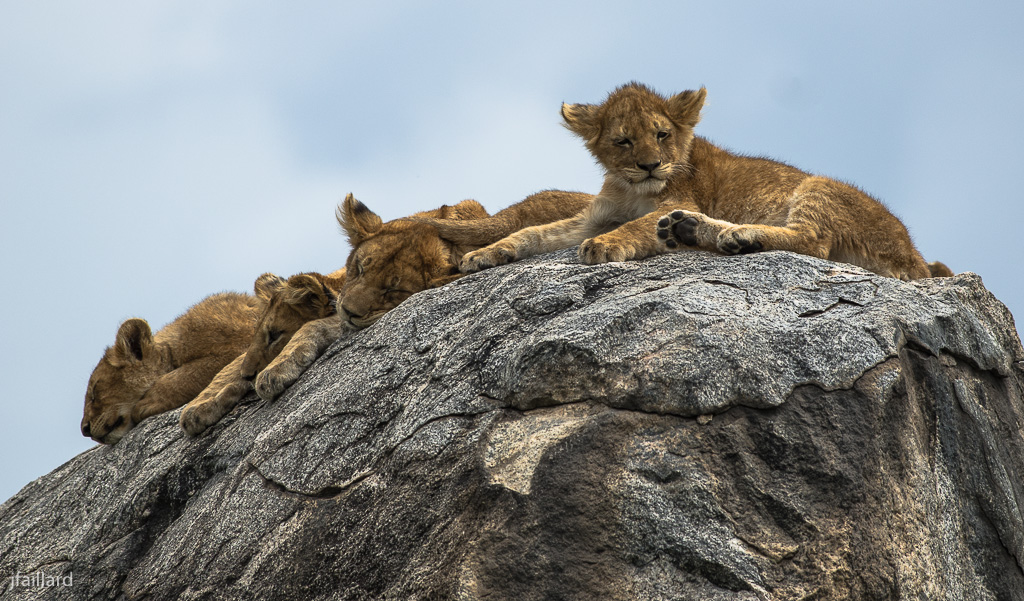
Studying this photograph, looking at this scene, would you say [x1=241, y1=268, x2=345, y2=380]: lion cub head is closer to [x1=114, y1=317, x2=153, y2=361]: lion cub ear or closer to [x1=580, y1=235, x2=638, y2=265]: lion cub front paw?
[x1=114, y1=317, x2=153, y2=361]: lion cub ear

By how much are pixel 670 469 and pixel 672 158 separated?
3.66 meters

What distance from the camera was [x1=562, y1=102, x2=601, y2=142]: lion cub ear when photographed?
25.9 feet

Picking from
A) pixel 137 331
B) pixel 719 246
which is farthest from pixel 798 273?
pixel 137 331

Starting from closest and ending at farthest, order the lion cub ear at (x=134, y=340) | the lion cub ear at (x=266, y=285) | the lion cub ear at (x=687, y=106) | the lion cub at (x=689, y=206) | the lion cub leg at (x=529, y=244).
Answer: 1. the lion cub at (x=689, y=206)
2. the lion cub leg at (x=529, y=244)
3. the lion cub ear at (x=687, y=106)
4. the lion cub ear at (x=266, y=285)
5. the lion cub ear at (x=134, y=340)

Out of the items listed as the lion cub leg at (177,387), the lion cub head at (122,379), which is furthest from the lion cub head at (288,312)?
the lion cub head at (122,379)

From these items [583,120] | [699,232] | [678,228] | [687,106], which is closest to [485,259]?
[678,228]

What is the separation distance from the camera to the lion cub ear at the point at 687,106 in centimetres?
767

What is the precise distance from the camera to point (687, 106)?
7.70 m

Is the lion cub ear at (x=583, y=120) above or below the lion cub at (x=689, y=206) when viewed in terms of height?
above

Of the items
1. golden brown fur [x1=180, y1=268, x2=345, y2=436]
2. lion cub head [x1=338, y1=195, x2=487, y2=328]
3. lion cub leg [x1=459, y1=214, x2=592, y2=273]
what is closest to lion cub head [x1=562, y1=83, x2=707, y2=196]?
lion cub leg [x1=459, y1=214, x2=592, y2=273]

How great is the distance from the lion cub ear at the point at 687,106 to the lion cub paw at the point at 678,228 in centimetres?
153

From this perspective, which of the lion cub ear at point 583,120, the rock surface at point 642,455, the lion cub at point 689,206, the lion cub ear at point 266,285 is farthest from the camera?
the lion cub ear at point 266,285

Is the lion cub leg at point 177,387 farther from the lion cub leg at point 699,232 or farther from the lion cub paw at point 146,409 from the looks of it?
the lion cub leg at point 699,232

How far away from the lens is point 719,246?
6250 millimetres
